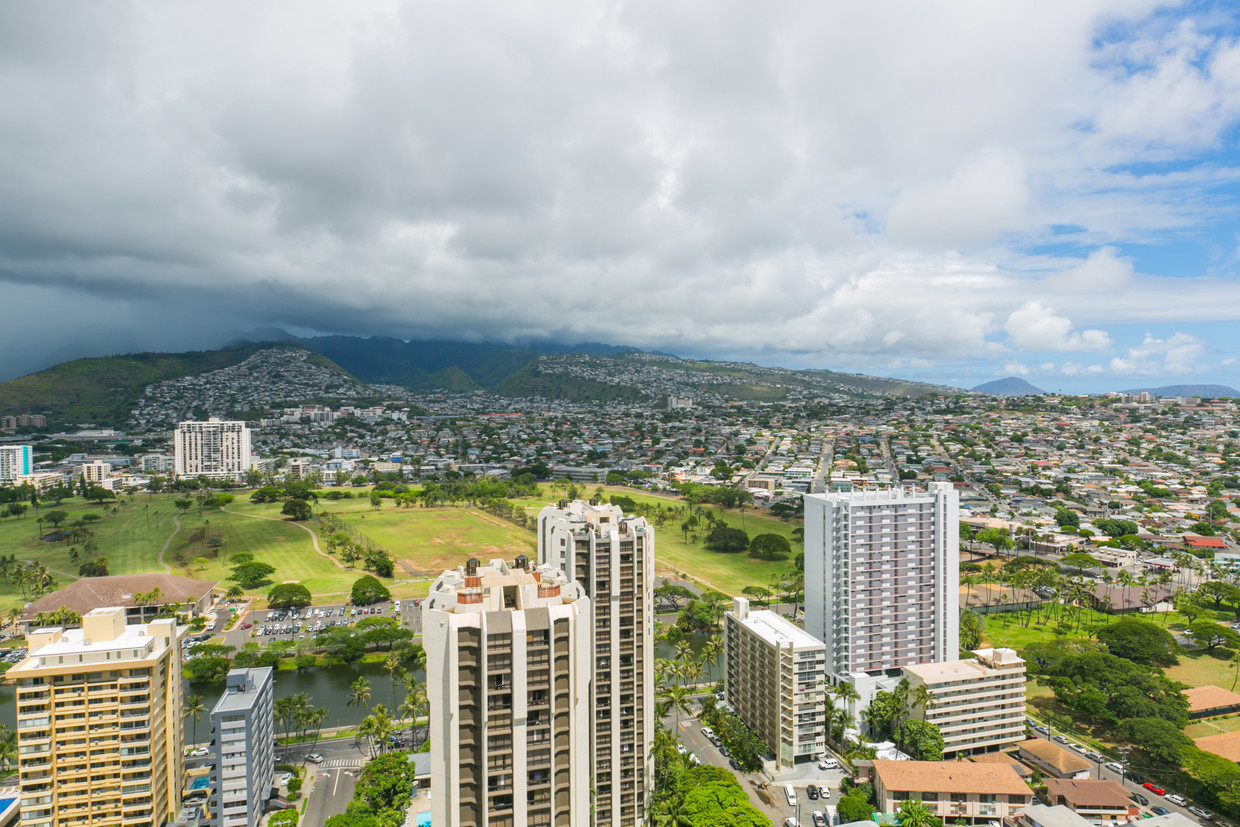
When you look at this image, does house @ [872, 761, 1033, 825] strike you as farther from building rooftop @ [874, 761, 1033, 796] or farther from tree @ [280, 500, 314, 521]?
tree @ [280, 500, 314, 521]

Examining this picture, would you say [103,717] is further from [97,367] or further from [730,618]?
[97,367]

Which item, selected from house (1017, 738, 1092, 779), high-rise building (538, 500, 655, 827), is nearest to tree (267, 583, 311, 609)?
high-rise building (538, 500, 655, 827)

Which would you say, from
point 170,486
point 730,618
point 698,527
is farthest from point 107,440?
point 730,618

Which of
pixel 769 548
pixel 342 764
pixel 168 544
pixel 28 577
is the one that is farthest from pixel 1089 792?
pixel 168 544

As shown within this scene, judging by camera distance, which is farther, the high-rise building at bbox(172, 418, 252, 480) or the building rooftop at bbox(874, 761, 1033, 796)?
the high-rise building at bbox(172, 418, 252, 480)

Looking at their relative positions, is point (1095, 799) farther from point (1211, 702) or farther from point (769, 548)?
point (769, 548)

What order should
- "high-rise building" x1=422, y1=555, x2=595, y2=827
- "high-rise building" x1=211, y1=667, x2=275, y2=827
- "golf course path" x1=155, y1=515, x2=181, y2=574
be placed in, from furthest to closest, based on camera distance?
"golf course path" x1=155, y1=515, x2=181, y2=574 → "high-rise building" x1=211, y1=667, x2=275, y2=827 → "high-rise building" x1=422, y1=555, x2=595, y2=827

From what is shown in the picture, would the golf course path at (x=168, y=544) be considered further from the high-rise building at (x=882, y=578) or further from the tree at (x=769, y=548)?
the high-rise building at (x=882, y=578)
